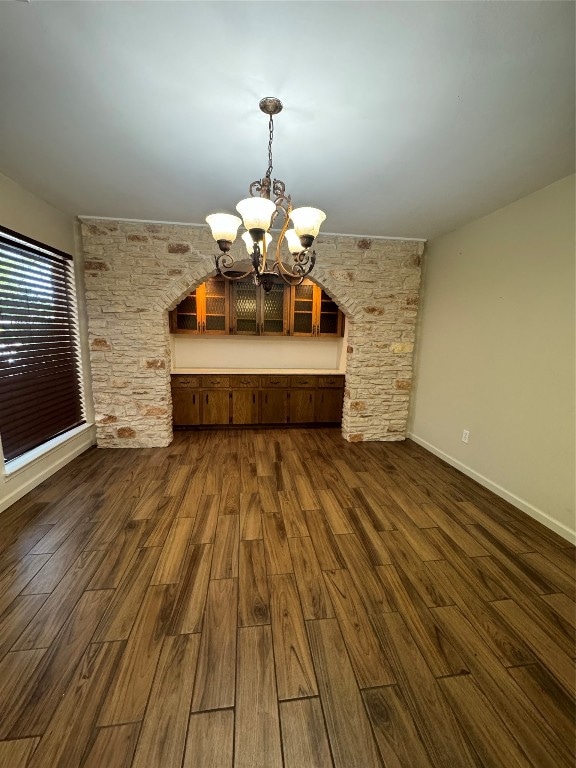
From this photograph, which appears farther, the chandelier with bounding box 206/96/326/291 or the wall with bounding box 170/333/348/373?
the wall with bounding box 170/333/348/373

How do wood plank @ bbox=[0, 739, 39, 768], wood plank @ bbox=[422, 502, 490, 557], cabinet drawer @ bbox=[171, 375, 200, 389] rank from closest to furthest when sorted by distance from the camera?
wood plank @ bbox=[0, 739, 39, 768] < wood plank @ bbox=[422, 502, 490, 557] < cabinet drawer @ bbox=[171, 375, 200, 389]

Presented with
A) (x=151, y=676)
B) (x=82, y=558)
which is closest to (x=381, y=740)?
(x=151, y=676)

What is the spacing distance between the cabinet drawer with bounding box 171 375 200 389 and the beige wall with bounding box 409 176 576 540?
9.95ft

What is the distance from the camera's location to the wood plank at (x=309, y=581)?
1430 millimetres

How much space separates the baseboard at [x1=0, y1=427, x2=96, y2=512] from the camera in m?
2.22

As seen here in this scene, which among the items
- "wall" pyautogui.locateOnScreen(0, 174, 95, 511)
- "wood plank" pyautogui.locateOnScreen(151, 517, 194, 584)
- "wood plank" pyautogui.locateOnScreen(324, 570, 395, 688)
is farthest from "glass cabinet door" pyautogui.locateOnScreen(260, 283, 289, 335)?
"wood plank" pyautogui.locateOnScreen(324, 570, 395, 688)

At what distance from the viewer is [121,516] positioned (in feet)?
6.95

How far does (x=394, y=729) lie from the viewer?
100cm

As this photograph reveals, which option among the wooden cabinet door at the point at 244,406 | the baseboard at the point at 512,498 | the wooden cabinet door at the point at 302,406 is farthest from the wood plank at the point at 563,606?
the wooden cabinet door at the point at 244,406

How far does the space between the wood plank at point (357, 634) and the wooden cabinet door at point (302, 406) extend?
2.60 m

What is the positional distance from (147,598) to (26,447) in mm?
1896

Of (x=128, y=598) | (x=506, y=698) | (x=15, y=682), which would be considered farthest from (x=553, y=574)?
(x=15, y=682)

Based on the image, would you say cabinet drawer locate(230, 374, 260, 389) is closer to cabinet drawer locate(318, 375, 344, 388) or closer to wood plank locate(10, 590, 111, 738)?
cabinet drawer locate(318, 375, 344, 388)

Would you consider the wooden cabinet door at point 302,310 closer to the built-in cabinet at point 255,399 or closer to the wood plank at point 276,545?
the built-in cabinet at point 255,399
